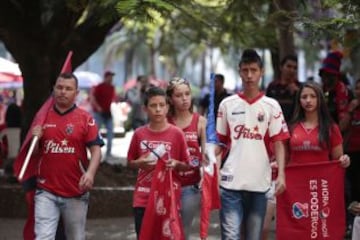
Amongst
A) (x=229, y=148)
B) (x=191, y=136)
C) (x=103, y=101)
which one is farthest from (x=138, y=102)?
(x=229, y=148)

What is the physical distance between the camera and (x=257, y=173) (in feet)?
19.4

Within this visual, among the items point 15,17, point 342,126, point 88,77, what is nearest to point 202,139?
point 342,126

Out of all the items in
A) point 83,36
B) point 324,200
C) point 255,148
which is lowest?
point 324,200

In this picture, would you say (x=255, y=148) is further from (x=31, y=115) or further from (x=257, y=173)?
(x=31, y=115)

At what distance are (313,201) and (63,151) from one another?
A: 226cm

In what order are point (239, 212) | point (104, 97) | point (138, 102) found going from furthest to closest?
1. point (138, 102)
2. point (104, 97)
3. point (239, 212)

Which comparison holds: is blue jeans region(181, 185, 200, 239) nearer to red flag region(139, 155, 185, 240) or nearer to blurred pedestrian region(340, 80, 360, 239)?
red flag region(139, 155, 185, 240)

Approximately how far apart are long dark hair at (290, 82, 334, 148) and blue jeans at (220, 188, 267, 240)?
36.3 inches

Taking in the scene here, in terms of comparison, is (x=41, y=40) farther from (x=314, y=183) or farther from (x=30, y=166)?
(x=314, y=183)

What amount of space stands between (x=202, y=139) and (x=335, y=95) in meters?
2.82

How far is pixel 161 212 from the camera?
592cm

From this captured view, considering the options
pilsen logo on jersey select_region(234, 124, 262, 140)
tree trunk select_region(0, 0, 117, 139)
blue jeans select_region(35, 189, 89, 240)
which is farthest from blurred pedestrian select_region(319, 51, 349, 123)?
blue jeans select_region(35, 189, 89, 240)

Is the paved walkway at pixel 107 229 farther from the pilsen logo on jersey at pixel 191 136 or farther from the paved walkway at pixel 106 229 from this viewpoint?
the pilsen logo on jersey at pixel 191 136

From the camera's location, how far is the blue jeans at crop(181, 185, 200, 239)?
629cm
